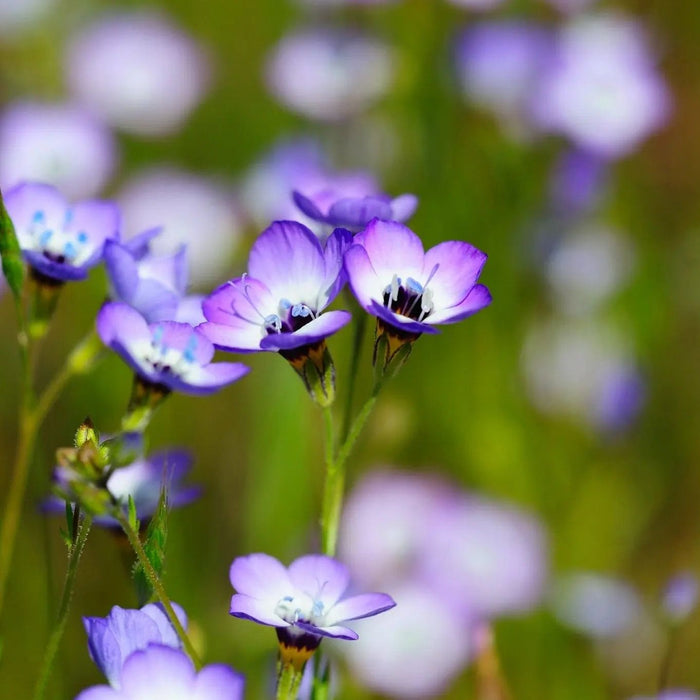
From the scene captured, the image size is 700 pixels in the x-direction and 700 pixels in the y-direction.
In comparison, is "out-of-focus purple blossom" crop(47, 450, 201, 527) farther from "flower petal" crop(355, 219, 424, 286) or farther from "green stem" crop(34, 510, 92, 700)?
"flower petal" crop(355, 219, 424, 286)

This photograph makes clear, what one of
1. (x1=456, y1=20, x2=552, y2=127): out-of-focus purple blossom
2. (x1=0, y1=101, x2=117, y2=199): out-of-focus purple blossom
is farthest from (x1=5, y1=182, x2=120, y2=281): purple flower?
(x1=456, y1=20, x2=552, y2=127): out-of-focus purple blossom

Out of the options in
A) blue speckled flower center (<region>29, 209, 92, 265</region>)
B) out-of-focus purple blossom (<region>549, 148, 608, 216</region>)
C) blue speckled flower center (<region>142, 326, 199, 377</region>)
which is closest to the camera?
blue speckled flower center (<region>142, 326, 199, 377</region>)

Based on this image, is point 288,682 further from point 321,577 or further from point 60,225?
point 60,225

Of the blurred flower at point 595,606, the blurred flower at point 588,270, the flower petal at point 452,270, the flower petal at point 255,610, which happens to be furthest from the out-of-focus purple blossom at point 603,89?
the flower petal at point 255,610

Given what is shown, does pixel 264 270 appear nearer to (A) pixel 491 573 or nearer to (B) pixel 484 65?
(A) pixel 491 573

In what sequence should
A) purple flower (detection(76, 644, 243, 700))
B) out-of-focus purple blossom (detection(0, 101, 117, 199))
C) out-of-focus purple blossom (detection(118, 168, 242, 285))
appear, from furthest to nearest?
out-of-focus purple blossom (detection(118, 168, 242, 285)) < out-of-focus purple blossom (detection(0, 101, 117, 199)) < purple flower (detection(76, 644, 243, 700))

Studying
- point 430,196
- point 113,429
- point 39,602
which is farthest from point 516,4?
point 39,602

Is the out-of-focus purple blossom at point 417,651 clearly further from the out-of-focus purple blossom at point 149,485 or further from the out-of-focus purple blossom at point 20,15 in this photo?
the out-of-focus purple blossom at point 20,15
